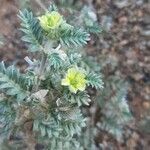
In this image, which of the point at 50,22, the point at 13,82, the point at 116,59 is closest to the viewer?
the point at 50,22

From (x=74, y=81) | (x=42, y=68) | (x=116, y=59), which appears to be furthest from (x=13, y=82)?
(x=116, y=59)

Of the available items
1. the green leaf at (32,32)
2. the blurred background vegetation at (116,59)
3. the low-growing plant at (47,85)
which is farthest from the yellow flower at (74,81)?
the blurred background vegetation at (116,59)

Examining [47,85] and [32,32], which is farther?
[47,85]

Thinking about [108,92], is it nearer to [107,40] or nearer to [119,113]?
[119,113]

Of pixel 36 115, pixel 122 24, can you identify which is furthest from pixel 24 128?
pixel 122 24

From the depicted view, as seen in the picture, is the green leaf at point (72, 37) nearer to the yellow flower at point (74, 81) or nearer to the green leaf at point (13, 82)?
the yellow flower at point (74, 81)

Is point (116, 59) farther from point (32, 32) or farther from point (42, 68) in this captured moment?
point (32, 32)

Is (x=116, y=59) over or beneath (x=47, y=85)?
over

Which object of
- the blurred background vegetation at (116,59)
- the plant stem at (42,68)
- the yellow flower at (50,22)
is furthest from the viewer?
the blurred background vegetation at (116,59)

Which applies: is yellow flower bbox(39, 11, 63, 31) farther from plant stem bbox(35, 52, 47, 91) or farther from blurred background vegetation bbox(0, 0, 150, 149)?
blurred background vegetation bbox(0, 0, 150, 149)
